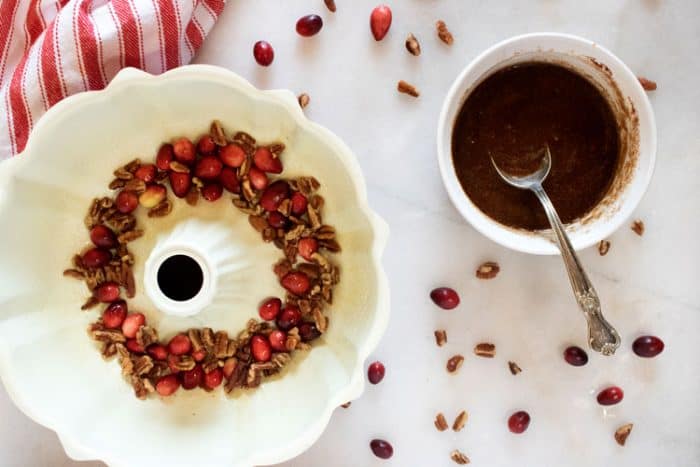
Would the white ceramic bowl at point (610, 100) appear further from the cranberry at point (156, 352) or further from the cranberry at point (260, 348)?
the cranberry at point (156, 352)

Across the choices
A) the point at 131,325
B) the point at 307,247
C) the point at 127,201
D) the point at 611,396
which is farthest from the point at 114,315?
the point at 611,396

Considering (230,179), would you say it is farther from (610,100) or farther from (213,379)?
(610,100)

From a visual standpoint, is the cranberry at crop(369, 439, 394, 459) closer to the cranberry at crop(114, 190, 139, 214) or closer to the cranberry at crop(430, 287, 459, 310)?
the cranberry at crop(430, 287, 459, 310)

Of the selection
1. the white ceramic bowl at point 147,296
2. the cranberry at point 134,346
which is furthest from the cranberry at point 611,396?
the cranberry at point 134,346

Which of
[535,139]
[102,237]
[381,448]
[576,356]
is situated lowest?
[381,448]

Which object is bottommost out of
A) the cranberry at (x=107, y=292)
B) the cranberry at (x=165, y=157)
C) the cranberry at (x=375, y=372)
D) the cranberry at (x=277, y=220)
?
the cranberry at (x=375, y=372)

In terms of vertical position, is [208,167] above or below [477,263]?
above

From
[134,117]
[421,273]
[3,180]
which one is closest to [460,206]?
[421,273]
